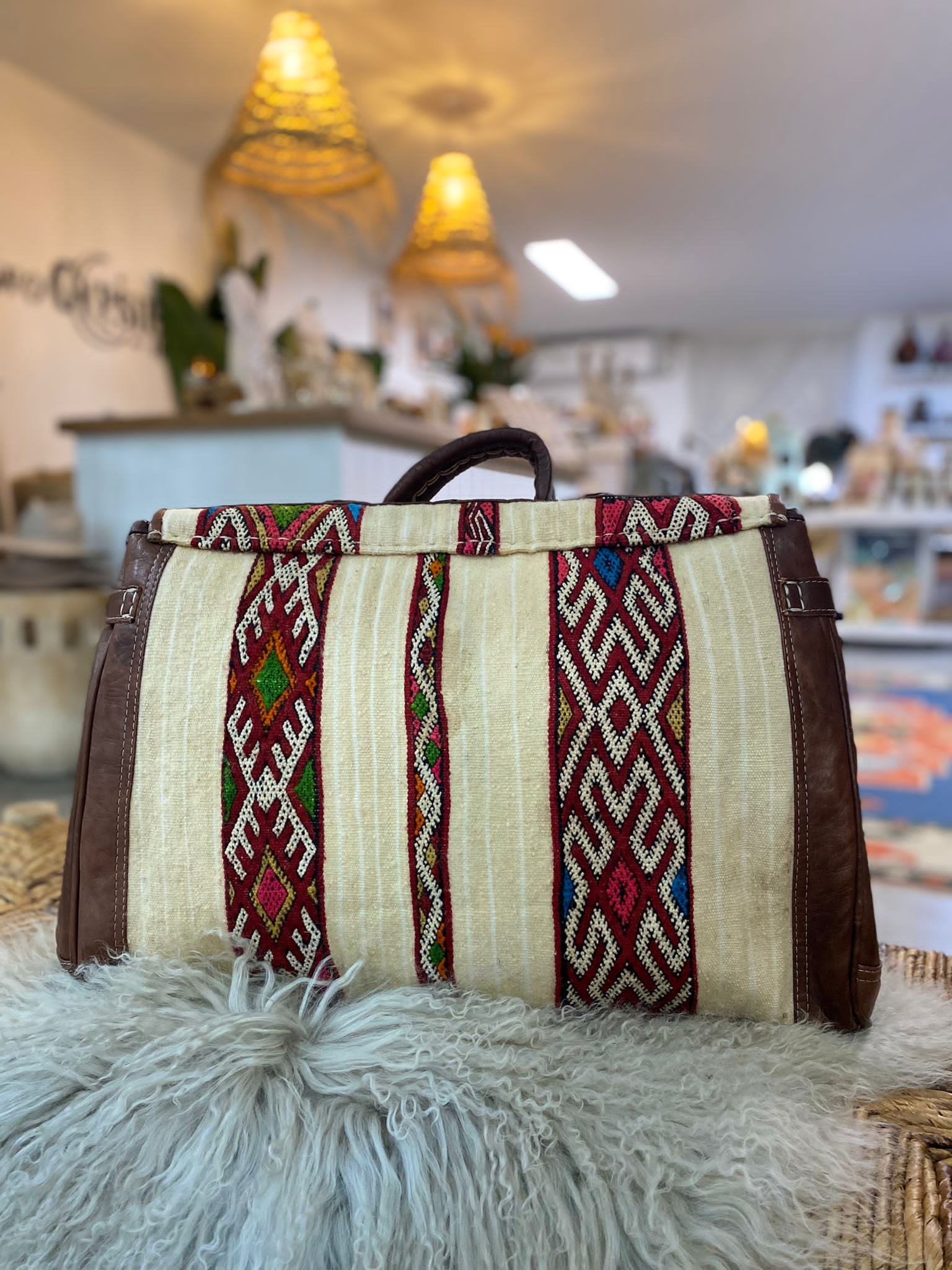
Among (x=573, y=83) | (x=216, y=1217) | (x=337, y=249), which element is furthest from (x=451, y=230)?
(x=216, y=1217)

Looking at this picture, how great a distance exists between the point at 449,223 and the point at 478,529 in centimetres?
264

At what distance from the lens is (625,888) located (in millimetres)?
493

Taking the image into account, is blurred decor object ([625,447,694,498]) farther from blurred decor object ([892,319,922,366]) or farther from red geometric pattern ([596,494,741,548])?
red geometric pattern ([596,494,741,548])

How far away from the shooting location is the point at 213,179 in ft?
7.22

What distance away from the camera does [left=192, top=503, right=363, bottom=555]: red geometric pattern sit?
55cm

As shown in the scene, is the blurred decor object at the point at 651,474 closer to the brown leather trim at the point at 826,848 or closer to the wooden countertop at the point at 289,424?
the wooden countertop at the point at 289,424

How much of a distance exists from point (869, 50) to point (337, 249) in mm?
2664

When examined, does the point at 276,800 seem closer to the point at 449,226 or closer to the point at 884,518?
the point at 449,226

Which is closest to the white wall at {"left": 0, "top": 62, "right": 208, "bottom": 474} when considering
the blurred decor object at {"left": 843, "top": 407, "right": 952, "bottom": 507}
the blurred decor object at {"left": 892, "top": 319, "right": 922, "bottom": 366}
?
the blurred decor object at {"left": 843, "top": 407, "right": 952, "bottom": 507}

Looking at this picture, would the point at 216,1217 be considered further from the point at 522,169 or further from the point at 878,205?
the point at 878,205

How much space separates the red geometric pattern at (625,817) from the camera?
49 cm

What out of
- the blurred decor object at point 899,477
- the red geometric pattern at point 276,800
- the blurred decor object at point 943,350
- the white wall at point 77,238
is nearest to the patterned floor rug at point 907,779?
the red geometric pattern at point 276,800

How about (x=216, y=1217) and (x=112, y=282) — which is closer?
(x=216, y=1217)

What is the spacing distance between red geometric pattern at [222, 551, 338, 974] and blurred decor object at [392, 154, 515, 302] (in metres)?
2.68
